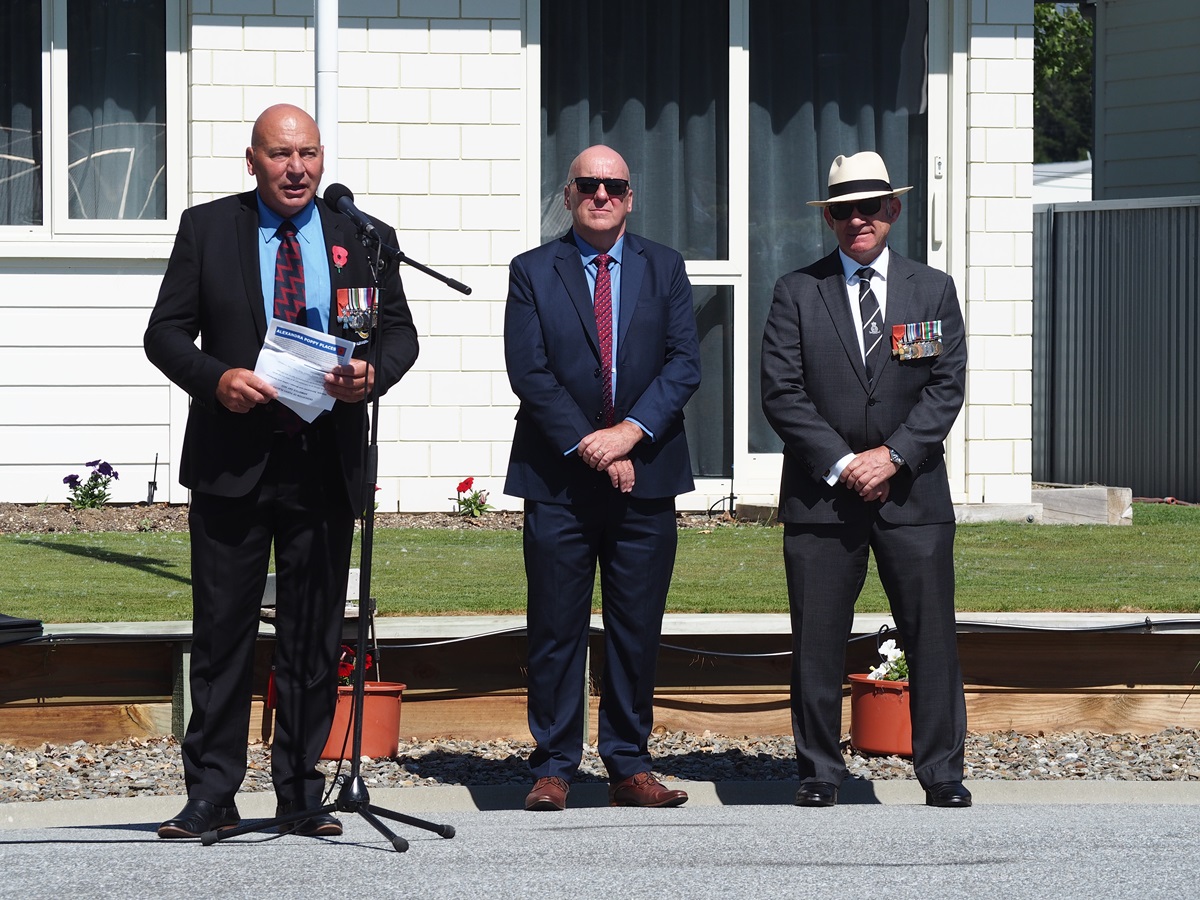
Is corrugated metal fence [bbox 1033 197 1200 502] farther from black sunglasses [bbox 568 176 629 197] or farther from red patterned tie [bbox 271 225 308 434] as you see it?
red patterned tie [bbox 271 225 308 434]

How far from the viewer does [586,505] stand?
5.63 metres

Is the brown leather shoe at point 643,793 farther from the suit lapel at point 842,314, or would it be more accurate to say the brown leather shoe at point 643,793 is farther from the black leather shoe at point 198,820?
the suit lapel at point 842,314

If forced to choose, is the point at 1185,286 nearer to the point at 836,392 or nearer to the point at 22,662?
the point at 836,392

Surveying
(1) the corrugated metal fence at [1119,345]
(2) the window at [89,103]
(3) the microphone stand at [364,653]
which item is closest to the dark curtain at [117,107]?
(2) the window at [89,103]

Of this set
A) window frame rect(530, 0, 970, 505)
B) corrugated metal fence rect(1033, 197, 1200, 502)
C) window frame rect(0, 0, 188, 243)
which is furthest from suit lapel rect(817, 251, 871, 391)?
corrugated metal fence rect(1033, 197, 1200, 502)

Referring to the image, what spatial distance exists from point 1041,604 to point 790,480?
224 cm

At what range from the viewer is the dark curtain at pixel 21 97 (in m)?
11.3

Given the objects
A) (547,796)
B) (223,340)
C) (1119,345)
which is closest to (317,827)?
(547,796)

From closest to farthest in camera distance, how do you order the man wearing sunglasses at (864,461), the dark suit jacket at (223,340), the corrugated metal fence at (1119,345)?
1. the dark suit jacket at (223,340)
2. the man wearing sunglasses at (864,461)
3. the corrugated metal fence at (1119,345)

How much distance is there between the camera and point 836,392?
576cm

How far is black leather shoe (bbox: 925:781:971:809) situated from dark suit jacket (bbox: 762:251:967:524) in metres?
0.81

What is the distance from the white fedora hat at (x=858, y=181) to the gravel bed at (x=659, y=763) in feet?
6.63

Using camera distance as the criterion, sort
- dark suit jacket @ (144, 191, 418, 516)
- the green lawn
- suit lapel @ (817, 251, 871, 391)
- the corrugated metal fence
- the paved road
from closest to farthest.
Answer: the paved road
dark suit jacket @ (144, 191, 418, 516)
suit lapel @ (817, 251, 871, 391)
the green lawn
the corrugated metal fence

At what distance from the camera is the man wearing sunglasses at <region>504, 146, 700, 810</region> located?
220 inches
